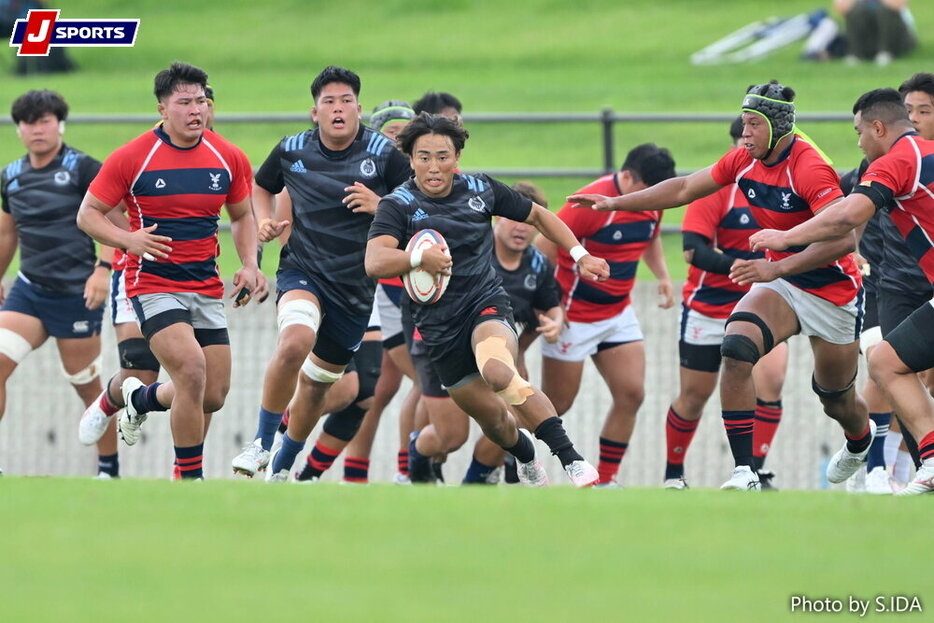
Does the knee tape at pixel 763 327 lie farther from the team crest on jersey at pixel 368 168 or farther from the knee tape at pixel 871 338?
the team crest on jersey at pixel 368 168

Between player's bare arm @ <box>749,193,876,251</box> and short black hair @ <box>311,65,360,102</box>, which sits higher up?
short black hair @ <box>311,65,360,102</box>

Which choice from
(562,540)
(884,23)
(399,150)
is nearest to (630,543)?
(562,540)

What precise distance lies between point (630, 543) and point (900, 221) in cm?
319

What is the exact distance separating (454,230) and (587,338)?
Answer: 2.86 m

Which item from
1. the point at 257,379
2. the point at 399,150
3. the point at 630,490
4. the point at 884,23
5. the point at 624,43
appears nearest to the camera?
the point at 630,490

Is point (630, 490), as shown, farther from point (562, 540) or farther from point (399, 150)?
point (399, 150)

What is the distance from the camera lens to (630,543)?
6.79 metres

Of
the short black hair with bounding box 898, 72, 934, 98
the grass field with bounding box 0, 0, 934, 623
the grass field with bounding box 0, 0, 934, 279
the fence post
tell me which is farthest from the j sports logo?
the grass field with bounding box 0, 0, 934, 623

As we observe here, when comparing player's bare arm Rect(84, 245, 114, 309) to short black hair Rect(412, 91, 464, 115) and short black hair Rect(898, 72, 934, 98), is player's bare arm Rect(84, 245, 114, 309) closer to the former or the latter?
short black hair Rect(412, 91, 464, 115)

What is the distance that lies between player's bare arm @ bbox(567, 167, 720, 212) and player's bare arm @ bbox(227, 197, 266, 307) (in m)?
1.88

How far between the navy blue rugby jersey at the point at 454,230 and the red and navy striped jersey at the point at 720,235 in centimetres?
237

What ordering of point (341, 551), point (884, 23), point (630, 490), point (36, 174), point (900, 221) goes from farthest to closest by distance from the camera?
point (884, 23)
point (36, 174)
point (900, 221)
point (630, 490)
point (341, 551)

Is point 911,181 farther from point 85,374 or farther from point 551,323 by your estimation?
point 85,374

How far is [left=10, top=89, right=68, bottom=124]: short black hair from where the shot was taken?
37.3 ft
